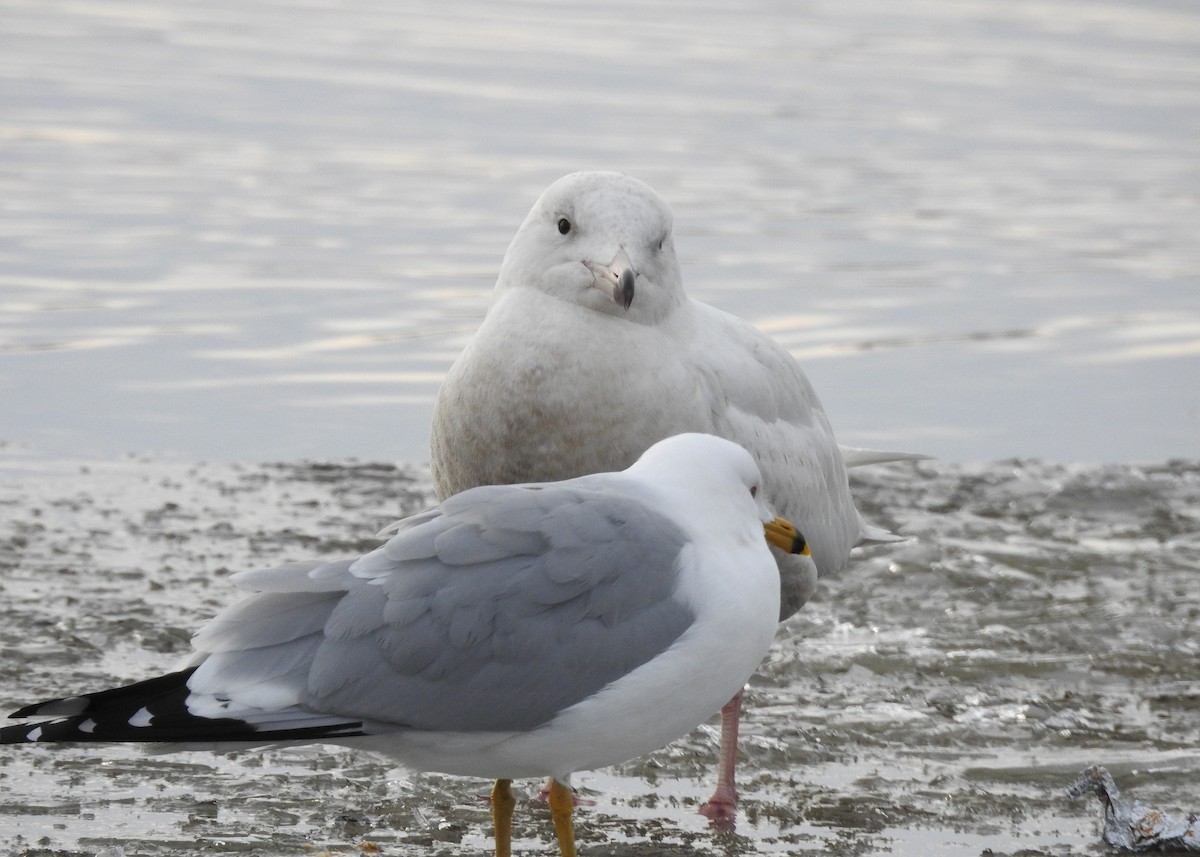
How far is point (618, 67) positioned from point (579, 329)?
13211mm

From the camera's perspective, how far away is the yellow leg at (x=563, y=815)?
14.8 feet

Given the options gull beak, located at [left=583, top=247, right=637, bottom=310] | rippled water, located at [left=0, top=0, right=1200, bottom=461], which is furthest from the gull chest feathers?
rippled water, located at [left=0, top=0, right=1200, bottom=461]

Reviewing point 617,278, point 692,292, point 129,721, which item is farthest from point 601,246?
point 692,292

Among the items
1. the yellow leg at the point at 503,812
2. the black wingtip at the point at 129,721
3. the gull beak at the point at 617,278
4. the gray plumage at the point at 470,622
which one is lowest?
the yellow leg at the point at 503,812

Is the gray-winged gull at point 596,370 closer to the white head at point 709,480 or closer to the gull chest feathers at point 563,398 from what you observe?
the gull chest feathers at point 563,398

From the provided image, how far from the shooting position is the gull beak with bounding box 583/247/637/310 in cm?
526

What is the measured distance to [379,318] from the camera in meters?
10.5

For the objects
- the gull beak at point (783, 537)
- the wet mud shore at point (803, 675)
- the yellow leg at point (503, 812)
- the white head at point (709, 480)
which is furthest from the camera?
the wet mud shore at point (803, 675)

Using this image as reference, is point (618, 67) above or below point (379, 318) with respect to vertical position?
above

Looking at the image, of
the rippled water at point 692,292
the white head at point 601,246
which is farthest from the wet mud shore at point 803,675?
the white head at point 601,246

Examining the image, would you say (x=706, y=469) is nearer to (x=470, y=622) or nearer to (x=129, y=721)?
(x=470, y=622)

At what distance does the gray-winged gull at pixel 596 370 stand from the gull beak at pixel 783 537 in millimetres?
710

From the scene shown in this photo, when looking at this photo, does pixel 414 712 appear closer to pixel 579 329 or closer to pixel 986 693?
pixel 579 329

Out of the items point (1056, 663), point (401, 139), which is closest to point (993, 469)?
point (1056, 663)
